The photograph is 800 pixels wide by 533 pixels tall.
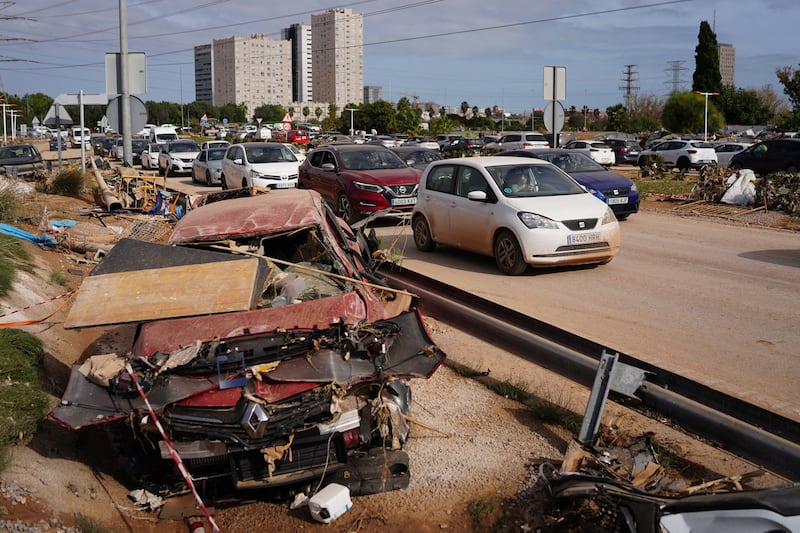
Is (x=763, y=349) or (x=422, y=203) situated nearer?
(x=763, y=349)

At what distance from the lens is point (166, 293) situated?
18.2 ft

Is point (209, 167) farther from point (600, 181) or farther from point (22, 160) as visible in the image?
point (600, 181)

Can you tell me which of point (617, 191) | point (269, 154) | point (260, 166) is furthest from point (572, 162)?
point (269, 154)

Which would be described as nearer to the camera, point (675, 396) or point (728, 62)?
point (675, 396)

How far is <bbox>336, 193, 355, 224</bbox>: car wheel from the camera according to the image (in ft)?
53.5

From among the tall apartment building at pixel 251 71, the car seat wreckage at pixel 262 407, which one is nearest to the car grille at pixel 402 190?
the car seat wreckage at pixel 262 407

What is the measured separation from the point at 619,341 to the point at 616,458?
3190 mm

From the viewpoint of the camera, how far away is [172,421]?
444 cm

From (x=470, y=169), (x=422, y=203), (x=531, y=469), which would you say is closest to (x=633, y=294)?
(x=470, y=169)

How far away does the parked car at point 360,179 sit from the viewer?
16.1m

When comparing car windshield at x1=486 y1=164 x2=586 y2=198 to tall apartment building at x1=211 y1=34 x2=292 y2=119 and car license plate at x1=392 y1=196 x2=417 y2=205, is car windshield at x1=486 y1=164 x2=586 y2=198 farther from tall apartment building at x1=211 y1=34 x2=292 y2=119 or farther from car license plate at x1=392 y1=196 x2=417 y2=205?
tall apartment building at x1=211 y1=34 x2=292 y2=119

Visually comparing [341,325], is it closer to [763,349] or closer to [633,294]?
[763,349]

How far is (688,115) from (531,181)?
6067 centimetres

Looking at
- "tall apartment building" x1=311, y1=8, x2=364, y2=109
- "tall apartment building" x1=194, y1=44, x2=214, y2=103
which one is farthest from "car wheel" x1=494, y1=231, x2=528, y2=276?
"tall apartment building" x1=194, y1=44, x2=214, y2=103
